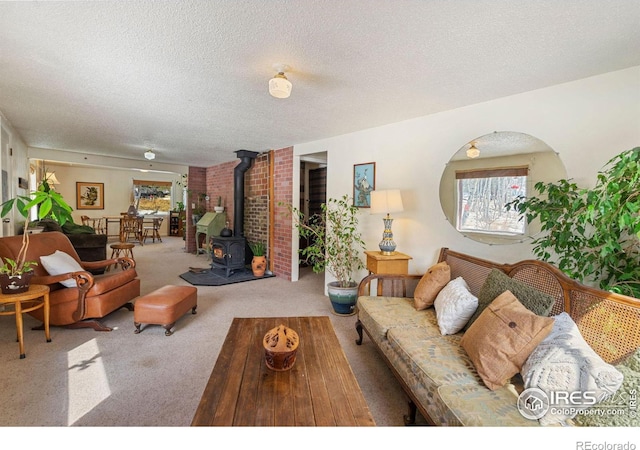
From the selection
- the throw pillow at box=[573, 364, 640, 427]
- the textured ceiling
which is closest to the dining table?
the textured ceiling

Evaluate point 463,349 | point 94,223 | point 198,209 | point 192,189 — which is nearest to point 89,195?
point 94,223

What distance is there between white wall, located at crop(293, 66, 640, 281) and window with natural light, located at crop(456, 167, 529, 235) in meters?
0.16

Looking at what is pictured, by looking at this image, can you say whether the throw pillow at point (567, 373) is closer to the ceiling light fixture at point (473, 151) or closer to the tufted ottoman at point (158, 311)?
the ceiling light fixture at point (473, 151)

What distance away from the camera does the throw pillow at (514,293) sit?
150 centimetres

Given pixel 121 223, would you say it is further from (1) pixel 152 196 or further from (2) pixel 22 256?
(2) pixel 22 256

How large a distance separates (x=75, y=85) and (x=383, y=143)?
9.94 ft

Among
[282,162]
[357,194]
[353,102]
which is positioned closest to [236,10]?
[353,102]

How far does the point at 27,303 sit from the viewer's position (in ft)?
8.22

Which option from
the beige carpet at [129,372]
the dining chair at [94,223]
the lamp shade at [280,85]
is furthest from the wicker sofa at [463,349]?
the dining chair at [94,223]

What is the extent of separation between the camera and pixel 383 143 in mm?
3285

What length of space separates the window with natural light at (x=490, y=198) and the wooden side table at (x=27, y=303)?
149 inches

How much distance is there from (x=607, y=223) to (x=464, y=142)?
1.46 m

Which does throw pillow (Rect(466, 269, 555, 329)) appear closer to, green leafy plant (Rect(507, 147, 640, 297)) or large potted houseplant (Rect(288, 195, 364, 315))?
green leafy plant (Rect(507, 147, 640, 297))
